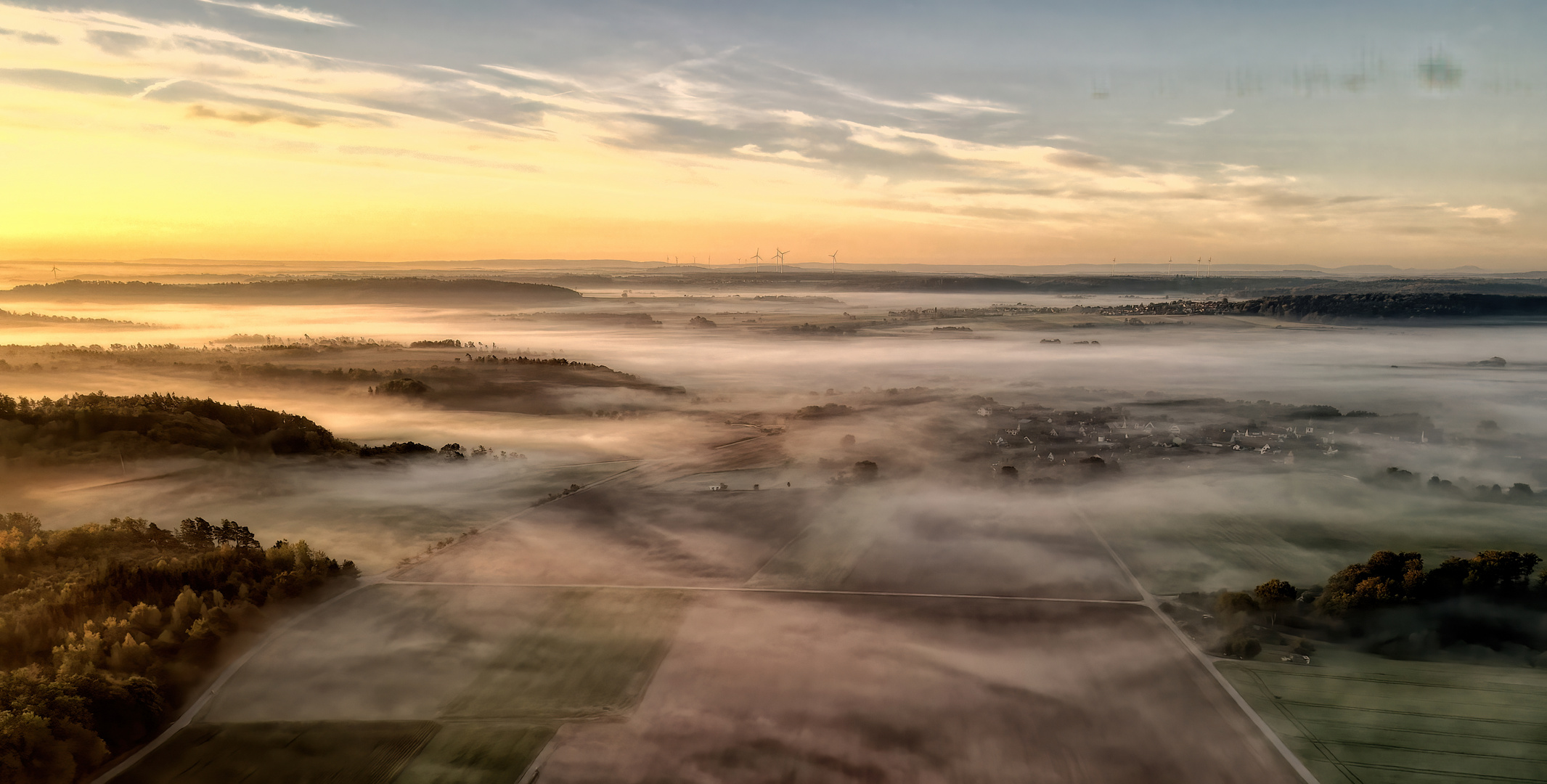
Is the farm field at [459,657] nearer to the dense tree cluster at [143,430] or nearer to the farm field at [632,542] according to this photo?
the farm field at [632,542]

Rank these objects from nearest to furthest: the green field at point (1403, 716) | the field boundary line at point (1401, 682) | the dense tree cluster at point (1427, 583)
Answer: the green field at point (1403, 716)
the field boundary line at point (1401, 682)
the dense tree cluster at point (1427, 583)

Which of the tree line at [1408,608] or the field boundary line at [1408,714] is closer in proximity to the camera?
the field boundary line at [1408,714]

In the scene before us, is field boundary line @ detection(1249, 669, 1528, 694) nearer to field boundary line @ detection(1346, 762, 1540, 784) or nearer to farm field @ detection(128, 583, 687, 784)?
field boundary line @ detection(1346, 762, 1540, 784)

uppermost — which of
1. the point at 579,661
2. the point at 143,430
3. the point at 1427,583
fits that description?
the point at 143,430

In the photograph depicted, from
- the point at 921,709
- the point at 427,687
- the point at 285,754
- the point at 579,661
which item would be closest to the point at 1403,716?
the point at 921,709

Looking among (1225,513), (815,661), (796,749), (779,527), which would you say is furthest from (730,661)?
(1225,513)

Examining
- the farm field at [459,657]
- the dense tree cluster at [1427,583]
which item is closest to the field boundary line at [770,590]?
the farm field at [459,657]

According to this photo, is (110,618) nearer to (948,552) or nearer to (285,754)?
(285,754)

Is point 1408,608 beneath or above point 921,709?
above
